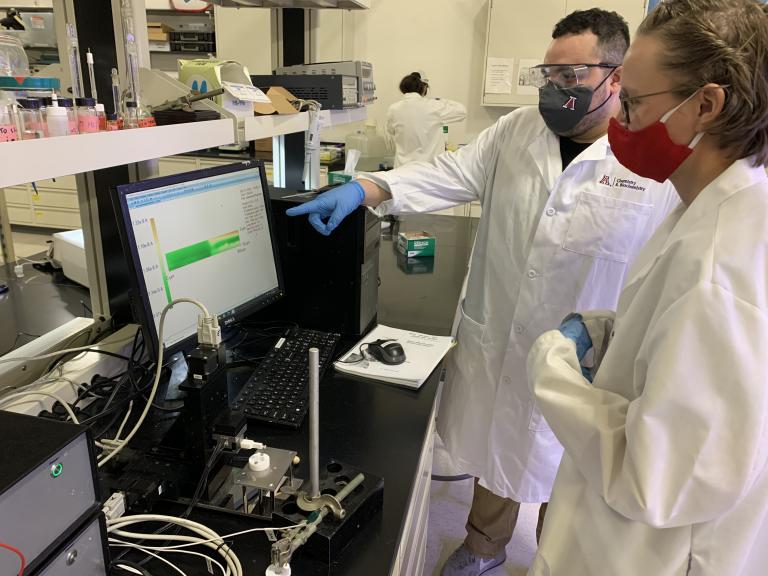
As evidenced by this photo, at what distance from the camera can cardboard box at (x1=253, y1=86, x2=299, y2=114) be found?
1.42m

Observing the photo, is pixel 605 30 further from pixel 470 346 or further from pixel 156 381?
pixel 156 381

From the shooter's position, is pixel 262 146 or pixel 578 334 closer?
pixel 578 334

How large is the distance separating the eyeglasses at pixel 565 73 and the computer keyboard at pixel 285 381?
799 mm

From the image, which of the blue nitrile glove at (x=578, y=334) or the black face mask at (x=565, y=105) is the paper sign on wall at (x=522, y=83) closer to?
the black face mask at (x=565, y=105)

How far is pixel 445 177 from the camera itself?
155cm

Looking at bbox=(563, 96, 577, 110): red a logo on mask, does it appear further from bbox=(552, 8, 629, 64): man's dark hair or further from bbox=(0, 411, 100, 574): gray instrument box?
bbox=(0, 411, 100, 574): gray instrument box

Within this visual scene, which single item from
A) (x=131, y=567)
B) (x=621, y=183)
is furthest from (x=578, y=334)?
(x=131, y=567)

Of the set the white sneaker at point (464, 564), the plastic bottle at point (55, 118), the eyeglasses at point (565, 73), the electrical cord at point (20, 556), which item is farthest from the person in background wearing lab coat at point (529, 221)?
the electrical cord at point (20, 556)

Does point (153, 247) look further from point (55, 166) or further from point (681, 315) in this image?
point (681, 315)

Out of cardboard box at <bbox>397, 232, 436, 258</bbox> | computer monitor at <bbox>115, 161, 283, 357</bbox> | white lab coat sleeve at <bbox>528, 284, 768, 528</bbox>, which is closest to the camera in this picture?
white lab coat sleeve at <bbox>528, 284, 768, 528</bbox>

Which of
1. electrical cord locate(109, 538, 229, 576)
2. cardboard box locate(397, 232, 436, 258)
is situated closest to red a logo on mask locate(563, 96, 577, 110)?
cardboard box locate(397, 232, 436, 258)

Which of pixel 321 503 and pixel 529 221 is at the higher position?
pixel 529 221

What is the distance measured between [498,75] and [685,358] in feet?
13.0

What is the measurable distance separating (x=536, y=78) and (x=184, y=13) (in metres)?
4.29
